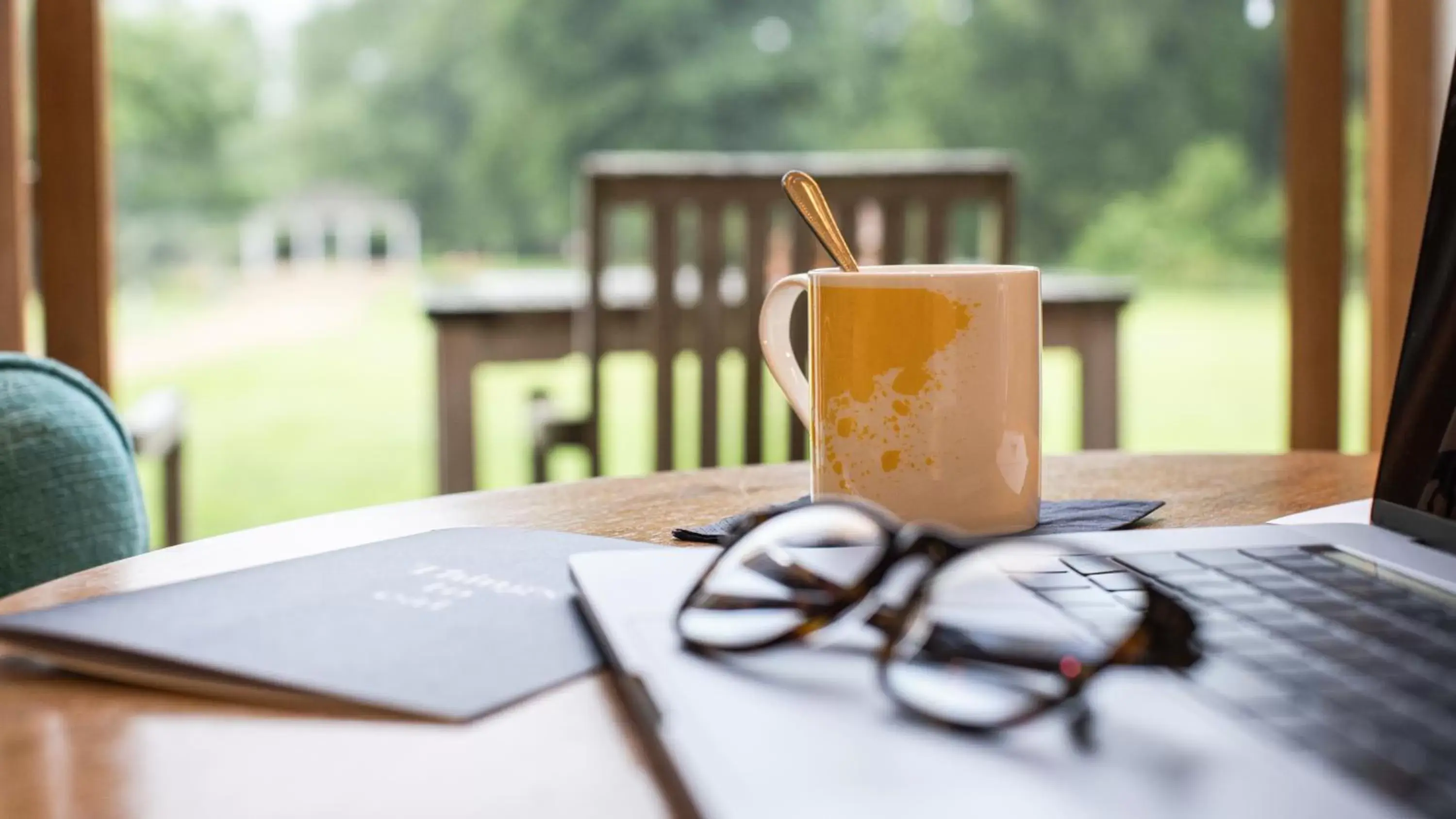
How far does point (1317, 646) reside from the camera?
1.09ft

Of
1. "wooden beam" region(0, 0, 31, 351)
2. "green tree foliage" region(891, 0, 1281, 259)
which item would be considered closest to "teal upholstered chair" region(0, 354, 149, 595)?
"wooden beam" region(0, 0, 31, 351)

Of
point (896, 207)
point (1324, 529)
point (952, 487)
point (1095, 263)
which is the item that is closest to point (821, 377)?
point (952, 487)

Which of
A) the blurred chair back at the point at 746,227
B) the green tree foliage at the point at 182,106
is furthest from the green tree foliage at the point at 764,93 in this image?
the blurred chair back at the point at 746,227

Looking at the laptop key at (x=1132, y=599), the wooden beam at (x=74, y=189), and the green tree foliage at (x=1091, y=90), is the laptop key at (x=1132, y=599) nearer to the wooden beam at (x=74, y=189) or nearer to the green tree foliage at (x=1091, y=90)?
the wooden beam at (x=74, y=189)

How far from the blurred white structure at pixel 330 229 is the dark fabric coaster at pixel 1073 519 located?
5.24m

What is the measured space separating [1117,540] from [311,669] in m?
0.29

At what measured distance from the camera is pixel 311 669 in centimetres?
35

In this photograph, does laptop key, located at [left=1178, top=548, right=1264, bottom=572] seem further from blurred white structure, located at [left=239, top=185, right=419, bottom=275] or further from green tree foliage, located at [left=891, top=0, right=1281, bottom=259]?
green tree foliage, located at [left=891, top=0, right=1281, bottom=259]

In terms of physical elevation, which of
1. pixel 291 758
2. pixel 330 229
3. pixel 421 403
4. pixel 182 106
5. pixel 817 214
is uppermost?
pixel 182 106

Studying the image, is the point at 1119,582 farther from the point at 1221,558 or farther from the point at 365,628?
the point at 365,628

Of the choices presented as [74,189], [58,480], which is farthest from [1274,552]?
[74,189]

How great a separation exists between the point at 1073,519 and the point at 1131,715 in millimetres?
290

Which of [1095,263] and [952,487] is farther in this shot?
[1095,263]

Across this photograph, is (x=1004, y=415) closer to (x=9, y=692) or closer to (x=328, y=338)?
(x=9, y=692)
